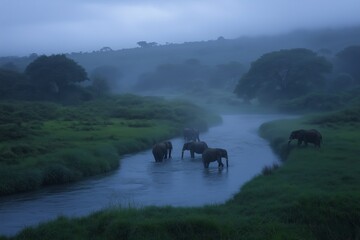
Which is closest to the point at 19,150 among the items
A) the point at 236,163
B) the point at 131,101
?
the point at 236,163

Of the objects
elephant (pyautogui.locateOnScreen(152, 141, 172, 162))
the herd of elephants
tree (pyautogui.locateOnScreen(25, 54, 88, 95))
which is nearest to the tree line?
tree (pyautogui.locateOnScreen(25, 54, 88, 95))

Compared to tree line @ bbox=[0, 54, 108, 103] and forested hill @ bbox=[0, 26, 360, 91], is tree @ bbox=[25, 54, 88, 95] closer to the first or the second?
tree line @ bbox=[0, 54, 108, 103]

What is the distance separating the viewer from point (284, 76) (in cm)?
8019

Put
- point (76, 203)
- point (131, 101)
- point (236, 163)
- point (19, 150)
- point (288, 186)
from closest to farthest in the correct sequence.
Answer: point (288, 186), point (76, 203), point (19, 150), point (236, 163), point (131, 101)

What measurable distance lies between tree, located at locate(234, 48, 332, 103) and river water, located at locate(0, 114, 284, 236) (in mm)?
46425

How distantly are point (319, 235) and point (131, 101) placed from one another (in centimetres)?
5116

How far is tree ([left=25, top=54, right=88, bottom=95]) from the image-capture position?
225 feet

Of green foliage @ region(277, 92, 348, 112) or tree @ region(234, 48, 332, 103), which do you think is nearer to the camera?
green foliage @ region(277, 92, 348, 112)

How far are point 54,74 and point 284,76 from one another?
3406 centimetres

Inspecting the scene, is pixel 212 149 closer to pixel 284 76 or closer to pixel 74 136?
pixel 74 136

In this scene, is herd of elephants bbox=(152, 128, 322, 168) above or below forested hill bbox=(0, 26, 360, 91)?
below

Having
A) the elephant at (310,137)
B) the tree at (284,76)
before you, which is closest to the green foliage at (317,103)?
the tree at (284,76)

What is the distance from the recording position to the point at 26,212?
Answer: 2011 cm

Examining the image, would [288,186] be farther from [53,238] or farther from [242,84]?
[242,84]
